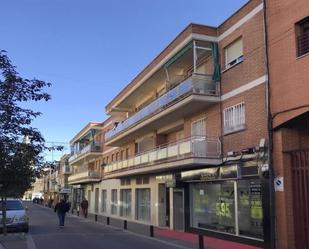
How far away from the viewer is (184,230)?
25.0 meters

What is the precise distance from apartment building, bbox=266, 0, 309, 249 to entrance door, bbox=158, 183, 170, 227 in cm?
1294

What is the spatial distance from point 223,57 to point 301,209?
845cm

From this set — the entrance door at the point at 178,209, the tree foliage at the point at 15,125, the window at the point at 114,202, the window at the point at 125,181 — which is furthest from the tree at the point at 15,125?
the window at the point at 114,202

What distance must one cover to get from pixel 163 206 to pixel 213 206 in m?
7.90

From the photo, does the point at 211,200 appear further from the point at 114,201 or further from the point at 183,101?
the point at 114,201

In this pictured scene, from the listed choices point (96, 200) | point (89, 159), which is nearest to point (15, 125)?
point (96, 200)

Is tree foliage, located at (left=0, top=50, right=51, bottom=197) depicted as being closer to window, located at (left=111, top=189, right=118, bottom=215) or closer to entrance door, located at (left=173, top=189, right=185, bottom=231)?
entrance door, located at (left=173, top=189, right=185, bottom=231)

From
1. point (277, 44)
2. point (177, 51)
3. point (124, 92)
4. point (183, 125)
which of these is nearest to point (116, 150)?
point (124, 92)

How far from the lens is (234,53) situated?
20.9 metres

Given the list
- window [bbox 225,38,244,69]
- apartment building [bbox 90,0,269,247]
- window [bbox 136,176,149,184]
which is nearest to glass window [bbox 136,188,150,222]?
window [bbox 136,176,149,184]

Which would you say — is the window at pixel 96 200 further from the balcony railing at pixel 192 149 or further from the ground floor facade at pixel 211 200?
the balcony railing at pixel 192 149

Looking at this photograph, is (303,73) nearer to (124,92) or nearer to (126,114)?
(124,92)

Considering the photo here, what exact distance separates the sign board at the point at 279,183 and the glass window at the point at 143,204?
16674 mm

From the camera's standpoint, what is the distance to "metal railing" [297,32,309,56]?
1581cm
